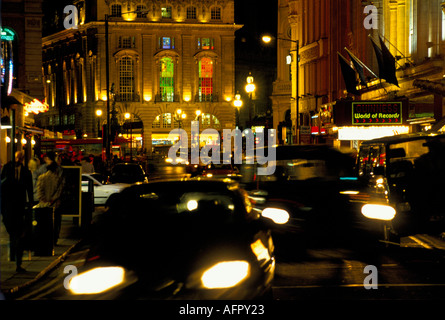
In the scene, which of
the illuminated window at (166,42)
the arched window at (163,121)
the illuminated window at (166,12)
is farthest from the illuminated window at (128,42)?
the arched window at (163,121)

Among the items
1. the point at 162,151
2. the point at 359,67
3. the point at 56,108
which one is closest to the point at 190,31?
the point at 162,151

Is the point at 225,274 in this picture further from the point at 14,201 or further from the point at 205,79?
the point at 205,79

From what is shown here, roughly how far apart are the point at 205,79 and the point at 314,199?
83065mm

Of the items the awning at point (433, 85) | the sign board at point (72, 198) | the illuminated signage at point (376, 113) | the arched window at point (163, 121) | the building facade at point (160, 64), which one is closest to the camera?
the sign board at point (72, 198)

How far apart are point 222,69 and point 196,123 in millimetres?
8814

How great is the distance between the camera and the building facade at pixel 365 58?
2819 centimetres

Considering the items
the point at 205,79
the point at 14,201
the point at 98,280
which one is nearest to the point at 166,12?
the point at 205,79

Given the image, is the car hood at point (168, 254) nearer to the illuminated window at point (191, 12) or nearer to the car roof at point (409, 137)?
the car roof at point (409, 137)

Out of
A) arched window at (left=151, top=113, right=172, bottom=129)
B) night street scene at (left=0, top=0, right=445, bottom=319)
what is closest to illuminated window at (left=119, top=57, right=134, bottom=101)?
arched window at (left=151, top=113, right=172, bottom=129)

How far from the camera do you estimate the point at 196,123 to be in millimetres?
91125

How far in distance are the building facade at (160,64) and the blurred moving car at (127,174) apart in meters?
60.2

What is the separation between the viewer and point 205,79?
9281cm
